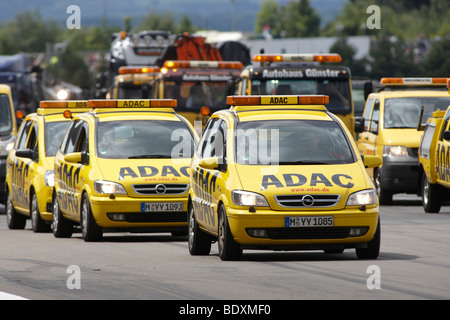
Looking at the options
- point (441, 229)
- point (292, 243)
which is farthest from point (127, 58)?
point (292, 243)

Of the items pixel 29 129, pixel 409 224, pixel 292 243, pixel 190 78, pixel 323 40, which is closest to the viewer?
pixel 292 243

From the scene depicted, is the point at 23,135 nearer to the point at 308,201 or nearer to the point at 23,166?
the point at 23,166

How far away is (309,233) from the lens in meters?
12.6

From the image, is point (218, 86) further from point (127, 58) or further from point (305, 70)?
point (127, 58)

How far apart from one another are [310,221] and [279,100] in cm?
234

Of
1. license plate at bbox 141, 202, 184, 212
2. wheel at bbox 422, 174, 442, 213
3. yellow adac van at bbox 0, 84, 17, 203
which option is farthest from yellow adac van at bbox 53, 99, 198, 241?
yellow adac van at bbox 0, 84, 17, 203

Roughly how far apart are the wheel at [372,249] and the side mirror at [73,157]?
15.2ft

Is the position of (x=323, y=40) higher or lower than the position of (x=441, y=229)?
lower

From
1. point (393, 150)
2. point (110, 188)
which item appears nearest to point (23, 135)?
point (110, 188)

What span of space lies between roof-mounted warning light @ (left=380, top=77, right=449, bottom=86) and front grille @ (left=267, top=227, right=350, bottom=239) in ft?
41.4

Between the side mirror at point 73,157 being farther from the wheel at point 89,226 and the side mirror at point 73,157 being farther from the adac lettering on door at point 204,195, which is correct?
the adac lettering on door at point 204,195

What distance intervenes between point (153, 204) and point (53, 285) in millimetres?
4793

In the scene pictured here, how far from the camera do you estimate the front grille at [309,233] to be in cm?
1259

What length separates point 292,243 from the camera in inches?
499
